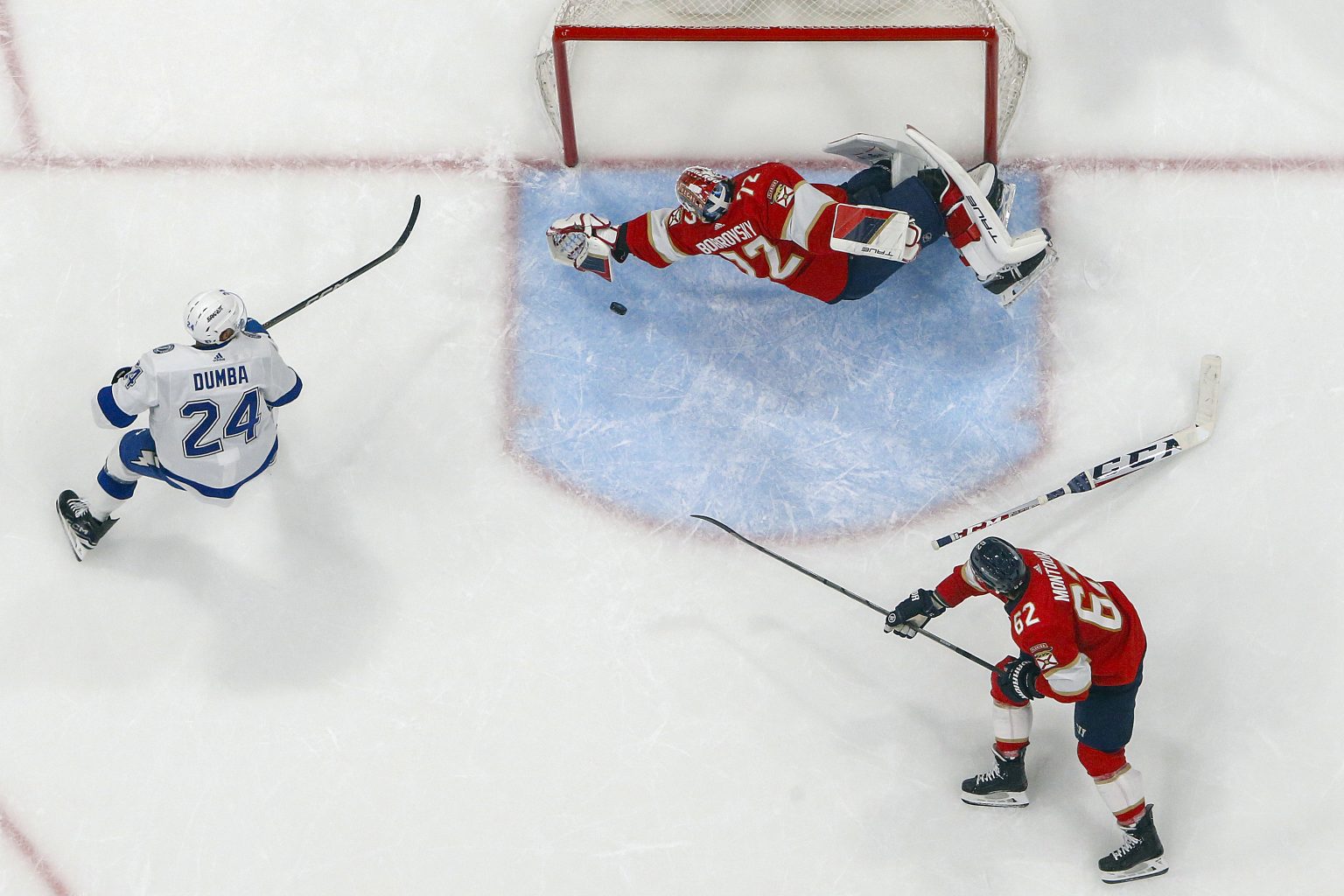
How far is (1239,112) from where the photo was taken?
Result: 4.70 m

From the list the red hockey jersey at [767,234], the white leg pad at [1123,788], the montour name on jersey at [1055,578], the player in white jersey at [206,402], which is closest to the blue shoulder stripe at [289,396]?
the player in white jersey at [206,402]

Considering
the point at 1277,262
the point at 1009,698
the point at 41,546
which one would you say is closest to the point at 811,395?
the point at 1009,698

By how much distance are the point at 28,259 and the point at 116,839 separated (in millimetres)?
1931

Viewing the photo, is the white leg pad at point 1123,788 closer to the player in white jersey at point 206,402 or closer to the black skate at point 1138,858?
the black skate at point 1138,858

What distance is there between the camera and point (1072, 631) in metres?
3.90

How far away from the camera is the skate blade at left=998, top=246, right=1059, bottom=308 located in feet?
14.3

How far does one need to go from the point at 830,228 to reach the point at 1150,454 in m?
1.30

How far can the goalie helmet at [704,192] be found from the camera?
4125 mm

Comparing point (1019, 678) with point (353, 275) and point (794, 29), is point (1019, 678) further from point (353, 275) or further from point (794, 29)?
point (353, 275)

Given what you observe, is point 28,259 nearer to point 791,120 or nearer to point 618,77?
point 618,77

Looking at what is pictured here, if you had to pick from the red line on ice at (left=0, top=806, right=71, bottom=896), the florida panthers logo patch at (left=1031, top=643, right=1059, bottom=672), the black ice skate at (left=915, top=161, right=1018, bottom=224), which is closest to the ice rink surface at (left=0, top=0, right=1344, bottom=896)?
the red line on ice at (left=0, top=806, right=71, bottom=896)

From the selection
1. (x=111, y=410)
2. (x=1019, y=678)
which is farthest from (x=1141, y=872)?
(x=111, y=410)

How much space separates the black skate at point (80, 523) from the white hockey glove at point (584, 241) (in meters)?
1.68

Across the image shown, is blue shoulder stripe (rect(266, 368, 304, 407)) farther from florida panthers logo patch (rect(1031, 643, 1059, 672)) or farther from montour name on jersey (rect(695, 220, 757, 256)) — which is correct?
florida panthers logo patch (rect(1031, 643, 1059, 672))
